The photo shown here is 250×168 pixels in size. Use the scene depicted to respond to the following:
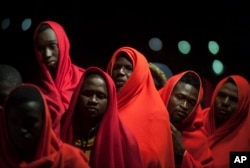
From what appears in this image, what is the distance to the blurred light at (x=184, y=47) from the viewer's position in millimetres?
3148

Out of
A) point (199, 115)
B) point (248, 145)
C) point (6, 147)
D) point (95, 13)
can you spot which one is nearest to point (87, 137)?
point (6, 147)

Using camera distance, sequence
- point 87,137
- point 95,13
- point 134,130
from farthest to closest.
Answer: point 95,13 < point 134,130 < point 87,137

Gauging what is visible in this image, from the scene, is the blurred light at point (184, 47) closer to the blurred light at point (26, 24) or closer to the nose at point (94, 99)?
the blurred light at point (26, 24)

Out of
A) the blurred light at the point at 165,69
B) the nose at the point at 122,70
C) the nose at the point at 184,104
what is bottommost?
the nose at the point at 184,104

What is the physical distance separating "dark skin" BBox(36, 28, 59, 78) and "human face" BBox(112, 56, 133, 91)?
0.26m

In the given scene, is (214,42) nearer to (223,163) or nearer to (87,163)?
(223,163)

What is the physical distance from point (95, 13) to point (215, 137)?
925 millimetres

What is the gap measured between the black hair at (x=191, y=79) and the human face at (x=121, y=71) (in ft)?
0.87

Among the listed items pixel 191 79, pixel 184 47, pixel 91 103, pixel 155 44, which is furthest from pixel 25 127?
pixel 184 47

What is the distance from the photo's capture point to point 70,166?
179cm

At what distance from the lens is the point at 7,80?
2.14 metres

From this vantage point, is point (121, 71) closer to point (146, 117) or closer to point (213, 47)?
point (146, 117)

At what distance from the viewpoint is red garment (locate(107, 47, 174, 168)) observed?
209 cm

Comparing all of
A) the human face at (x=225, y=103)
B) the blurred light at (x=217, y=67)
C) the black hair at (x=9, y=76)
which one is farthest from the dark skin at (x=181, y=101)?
the blurred light at (x=217, y=67)
